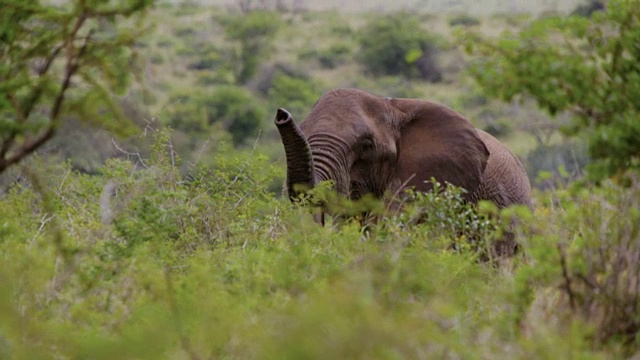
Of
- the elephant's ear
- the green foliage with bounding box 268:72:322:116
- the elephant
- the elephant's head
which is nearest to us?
the elephant's head

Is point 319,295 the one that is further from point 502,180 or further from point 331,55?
point 331,55

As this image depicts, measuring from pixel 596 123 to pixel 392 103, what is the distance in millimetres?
4200

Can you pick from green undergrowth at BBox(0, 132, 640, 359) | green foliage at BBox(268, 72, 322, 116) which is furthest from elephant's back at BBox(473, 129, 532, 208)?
green foliage at BBox(268, 72, 322, 116)

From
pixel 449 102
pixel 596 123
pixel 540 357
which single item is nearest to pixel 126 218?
pixel 596 123

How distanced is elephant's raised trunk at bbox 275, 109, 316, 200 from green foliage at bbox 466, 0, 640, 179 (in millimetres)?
2531

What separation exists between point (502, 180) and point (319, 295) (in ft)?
20.1

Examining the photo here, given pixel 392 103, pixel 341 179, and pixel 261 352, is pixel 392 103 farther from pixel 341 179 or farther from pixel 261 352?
pixel 261 352

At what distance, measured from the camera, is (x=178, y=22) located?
6056 cm

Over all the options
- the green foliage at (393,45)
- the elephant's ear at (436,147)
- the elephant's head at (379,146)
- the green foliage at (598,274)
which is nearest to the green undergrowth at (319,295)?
the green foliage at (598,274)

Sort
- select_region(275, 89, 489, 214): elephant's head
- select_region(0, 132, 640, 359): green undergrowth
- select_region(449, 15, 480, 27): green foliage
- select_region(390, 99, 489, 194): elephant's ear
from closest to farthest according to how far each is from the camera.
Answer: select_region(0, 132, 640, 359): green undergrowth
select_region(275, 89, 489, 214): elephant's head
select_region(390, 99, 489, 194): elephant's ear
select_region(449, 15, 480, 27): green foliage

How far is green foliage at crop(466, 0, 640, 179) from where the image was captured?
4.47 metres

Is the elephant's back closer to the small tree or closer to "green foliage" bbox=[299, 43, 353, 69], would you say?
the small tree

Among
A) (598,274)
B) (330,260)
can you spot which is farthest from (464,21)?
(598,274)

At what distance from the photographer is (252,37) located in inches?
1788
